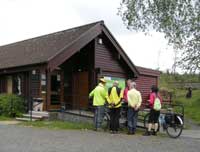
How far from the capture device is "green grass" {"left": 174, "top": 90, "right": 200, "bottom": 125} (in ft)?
75.9

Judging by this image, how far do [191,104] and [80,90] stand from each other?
9.35 metres

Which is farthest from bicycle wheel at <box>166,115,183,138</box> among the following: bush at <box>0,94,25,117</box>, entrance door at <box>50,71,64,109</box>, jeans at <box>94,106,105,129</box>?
bush at <box>0,94,25,117</box>

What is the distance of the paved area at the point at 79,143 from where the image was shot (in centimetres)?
998

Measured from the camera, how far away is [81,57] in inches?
872

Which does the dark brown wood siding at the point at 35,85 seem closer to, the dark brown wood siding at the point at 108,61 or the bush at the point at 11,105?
the bush at the point at 11,105

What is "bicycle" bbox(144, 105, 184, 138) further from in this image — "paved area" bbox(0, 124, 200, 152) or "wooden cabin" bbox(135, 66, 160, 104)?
"wooden cabin" bbox(135, 66, 160, 104)

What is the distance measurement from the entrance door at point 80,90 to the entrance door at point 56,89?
1012mm

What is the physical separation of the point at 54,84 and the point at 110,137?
29.5 feet

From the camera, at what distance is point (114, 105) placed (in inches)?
555

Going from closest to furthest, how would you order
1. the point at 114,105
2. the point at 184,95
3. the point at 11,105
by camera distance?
the point at 114,105 < the point at 11,105 < the point at 184,95

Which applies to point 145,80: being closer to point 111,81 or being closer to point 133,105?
point 111,81

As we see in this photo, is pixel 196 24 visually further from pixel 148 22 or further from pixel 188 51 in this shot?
pixel 148 22

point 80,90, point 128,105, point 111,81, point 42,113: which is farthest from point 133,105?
point 111,81

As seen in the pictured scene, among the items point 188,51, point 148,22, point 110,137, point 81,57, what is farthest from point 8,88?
point 110,137
